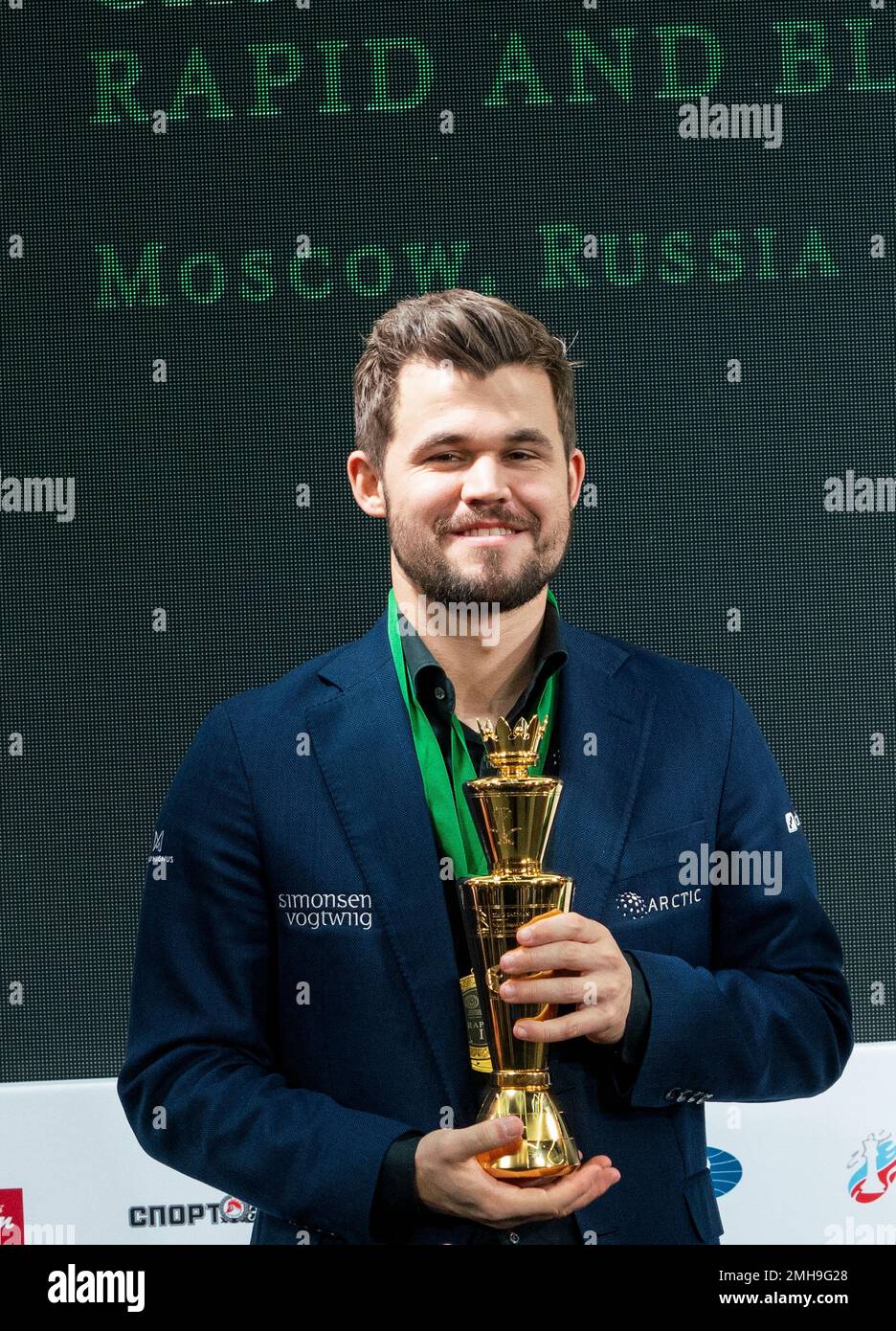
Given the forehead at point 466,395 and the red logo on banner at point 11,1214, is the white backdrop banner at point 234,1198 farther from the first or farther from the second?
the forehead at point 466,395

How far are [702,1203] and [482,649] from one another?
793mm

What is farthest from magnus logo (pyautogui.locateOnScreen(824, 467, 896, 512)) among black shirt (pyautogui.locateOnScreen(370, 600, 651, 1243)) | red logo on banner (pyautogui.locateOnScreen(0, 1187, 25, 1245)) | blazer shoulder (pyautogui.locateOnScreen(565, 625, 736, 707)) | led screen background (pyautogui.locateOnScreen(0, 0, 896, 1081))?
red logo on banner (pyautogui.locateOnScreen(0, 1187, 25, 1245))

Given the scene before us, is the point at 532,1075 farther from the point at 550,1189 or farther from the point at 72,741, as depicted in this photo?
the point at 72,741

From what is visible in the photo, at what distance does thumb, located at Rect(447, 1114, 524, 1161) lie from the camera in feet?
5.85

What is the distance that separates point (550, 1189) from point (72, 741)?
1354mm

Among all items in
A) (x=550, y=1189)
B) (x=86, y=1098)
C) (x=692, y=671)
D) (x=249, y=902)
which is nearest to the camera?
(x=550, y=1189)

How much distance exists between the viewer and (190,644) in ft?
9.39

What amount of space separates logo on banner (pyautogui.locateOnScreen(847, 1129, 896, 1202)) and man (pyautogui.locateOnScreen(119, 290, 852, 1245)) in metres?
0.72

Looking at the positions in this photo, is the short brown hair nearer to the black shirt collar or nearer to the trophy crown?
the black shirt collar

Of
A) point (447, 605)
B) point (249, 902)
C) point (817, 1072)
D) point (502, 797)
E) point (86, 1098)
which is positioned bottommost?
point (86, 1098)

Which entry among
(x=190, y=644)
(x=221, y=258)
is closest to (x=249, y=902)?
(x=190, y=644)

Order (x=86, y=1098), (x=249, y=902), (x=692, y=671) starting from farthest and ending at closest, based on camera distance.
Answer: (x=86, y=1098) < (x=692, y=671) < (x=249, y=902)

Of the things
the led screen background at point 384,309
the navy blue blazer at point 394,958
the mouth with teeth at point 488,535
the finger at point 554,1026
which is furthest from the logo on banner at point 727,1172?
the mouth with teeth at point 488,535
